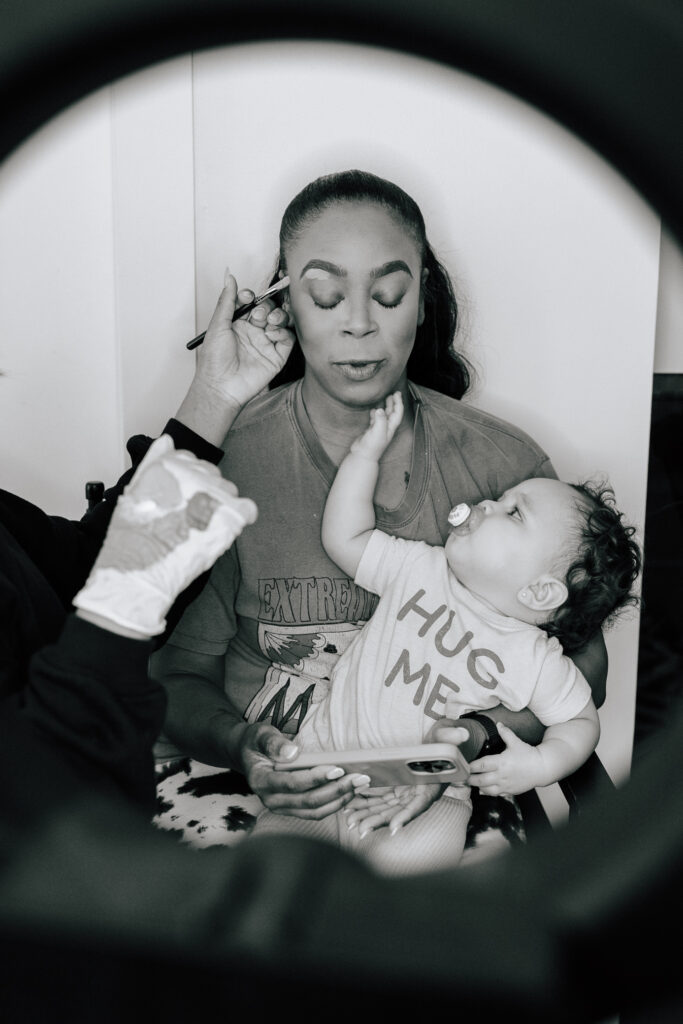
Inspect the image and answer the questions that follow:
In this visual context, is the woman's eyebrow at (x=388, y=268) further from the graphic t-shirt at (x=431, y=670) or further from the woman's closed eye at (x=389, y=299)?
the graphic t-shirt at (x=431, y=670)

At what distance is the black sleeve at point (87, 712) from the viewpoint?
44 centimetres

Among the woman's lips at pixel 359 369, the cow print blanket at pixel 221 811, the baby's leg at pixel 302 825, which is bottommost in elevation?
the cow print blanket at pixel 221 811

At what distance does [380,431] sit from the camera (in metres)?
0.93

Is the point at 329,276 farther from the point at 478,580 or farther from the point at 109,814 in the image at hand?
the point at 109,814

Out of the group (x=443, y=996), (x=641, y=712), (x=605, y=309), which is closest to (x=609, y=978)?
(x=443, y=996)

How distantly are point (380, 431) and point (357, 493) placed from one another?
0.23ft

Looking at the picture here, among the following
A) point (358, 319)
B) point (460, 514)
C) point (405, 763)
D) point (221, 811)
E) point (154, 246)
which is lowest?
point (221, 811)

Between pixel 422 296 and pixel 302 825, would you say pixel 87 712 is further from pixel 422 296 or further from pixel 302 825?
pixel 422 296

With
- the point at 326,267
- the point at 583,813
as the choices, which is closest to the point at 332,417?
the point at 326,267

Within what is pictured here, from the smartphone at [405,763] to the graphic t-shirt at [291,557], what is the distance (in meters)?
0.17

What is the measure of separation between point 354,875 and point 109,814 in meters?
0.09

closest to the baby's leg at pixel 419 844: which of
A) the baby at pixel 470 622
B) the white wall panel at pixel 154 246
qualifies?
the baby at pixel 470 622

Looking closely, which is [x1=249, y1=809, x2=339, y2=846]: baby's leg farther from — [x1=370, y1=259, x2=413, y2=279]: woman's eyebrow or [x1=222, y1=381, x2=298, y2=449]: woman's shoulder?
[x1=370, y1=259, x2=413, y2=279]: woman's eyebrow

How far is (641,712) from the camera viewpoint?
1.36 metres
